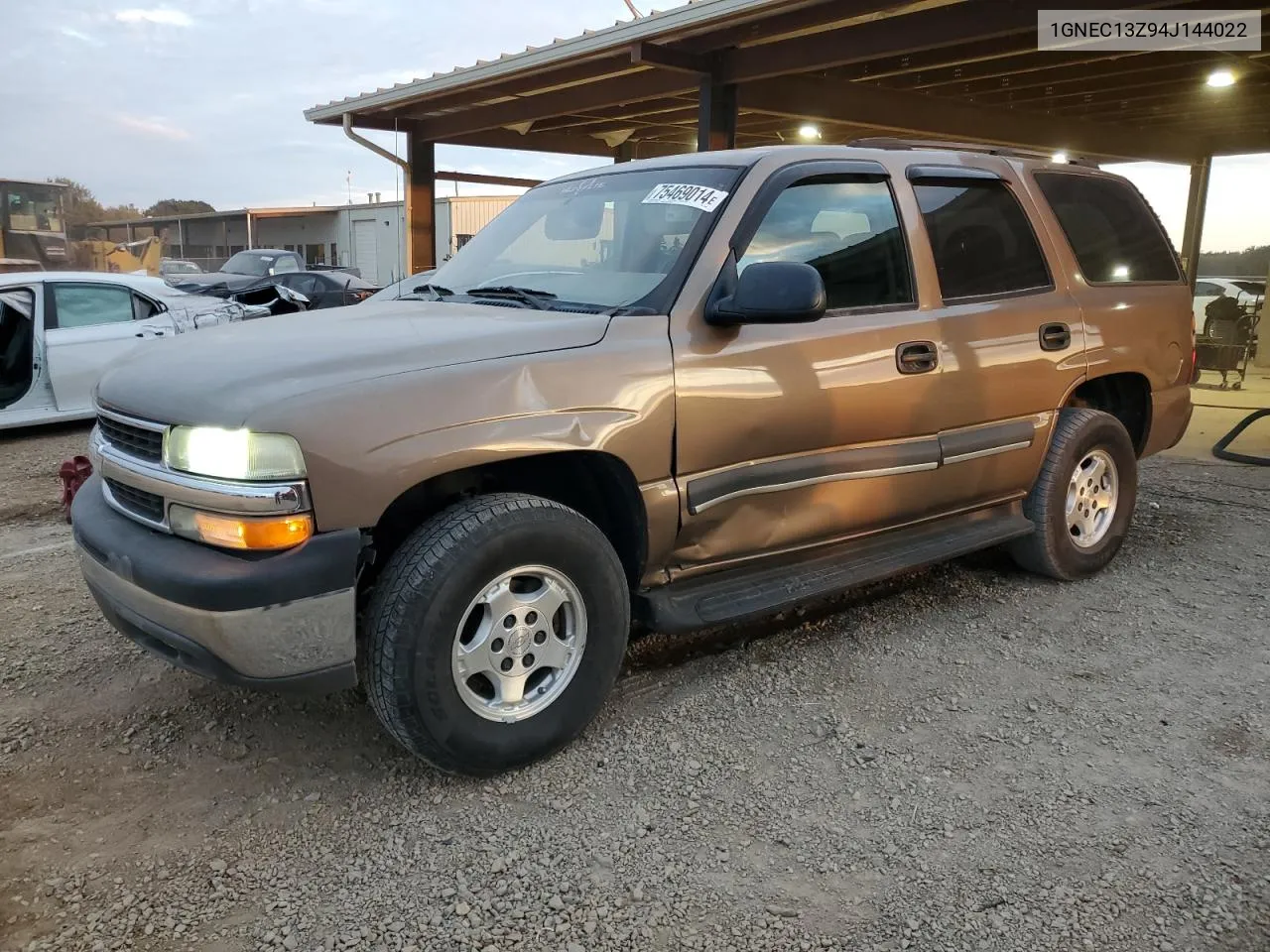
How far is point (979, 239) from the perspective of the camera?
4082mm

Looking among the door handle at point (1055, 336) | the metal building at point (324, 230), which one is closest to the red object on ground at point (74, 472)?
the door handle at point (1055, 336)

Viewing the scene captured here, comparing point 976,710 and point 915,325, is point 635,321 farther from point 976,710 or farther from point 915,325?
point 976,710

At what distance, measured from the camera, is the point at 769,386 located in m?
3.27

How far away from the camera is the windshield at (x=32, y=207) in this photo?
18719mm

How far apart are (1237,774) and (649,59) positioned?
24.7ft

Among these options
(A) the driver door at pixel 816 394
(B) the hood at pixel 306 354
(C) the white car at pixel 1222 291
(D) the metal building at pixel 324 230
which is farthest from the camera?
(D) the metal building at pixel 324 230

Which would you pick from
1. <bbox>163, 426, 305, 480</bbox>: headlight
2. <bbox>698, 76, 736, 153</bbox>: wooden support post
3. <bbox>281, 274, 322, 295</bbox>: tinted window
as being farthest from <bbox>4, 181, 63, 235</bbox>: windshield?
<bbox>163, 426, 305, 480</bbox>: headlight

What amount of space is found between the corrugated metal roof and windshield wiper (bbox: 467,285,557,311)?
480 cm

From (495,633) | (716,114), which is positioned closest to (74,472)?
(495,633)

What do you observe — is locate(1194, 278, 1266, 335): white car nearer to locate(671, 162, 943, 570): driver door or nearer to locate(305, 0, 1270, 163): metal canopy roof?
locate(305, 0, 1270, 163): metal canopy roof

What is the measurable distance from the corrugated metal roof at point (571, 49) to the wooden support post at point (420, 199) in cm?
107

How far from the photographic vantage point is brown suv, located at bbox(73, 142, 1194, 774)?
8.24ft

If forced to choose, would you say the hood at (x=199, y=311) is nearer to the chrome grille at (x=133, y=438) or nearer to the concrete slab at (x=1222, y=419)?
the chrome grille at (x=133, y=438)

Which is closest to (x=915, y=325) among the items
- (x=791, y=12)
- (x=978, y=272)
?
(x=978, y=272)
